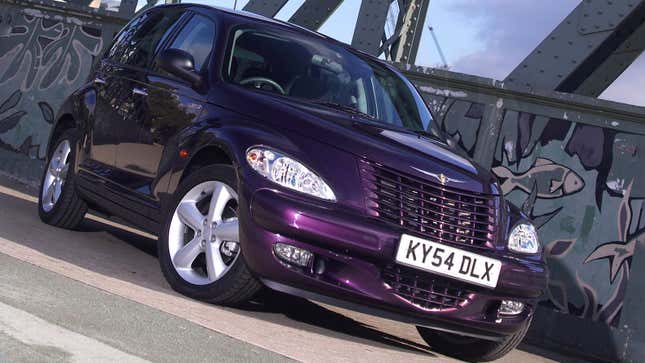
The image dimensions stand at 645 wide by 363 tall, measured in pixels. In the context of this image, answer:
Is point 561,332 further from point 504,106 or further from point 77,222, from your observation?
point 77,222

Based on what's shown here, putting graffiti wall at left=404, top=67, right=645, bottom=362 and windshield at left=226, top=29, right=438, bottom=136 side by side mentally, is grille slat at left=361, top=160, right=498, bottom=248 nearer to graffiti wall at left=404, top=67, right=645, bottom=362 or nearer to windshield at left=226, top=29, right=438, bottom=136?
windshield at left=226, top=29, right=438, bottom=136

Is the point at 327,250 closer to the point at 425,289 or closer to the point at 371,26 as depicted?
the point at 425,289

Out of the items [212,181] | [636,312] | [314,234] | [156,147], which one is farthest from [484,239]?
[636,312]

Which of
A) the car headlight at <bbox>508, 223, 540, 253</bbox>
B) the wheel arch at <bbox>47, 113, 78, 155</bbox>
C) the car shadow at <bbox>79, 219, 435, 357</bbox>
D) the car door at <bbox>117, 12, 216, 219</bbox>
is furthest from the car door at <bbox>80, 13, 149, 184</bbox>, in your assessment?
the car headlight at <bbox>508, 223, 540, 253</bbox>

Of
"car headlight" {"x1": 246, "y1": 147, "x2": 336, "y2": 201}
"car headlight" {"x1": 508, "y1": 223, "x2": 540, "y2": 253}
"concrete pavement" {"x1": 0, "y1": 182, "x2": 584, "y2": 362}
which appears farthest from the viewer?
"car headlight" {"x1": 508, "y1": 223, "x2": 540, "y2": 253}

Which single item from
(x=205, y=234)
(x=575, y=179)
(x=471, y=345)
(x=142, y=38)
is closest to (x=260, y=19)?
(x=142, y=38)

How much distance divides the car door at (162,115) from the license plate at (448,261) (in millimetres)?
1637

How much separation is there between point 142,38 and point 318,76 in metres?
1.82

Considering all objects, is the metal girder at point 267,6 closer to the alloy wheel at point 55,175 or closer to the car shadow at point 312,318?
the alloy wheel at point 55,175

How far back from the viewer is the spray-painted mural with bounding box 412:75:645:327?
27.2ft

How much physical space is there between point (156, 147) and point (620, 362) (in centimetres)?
360

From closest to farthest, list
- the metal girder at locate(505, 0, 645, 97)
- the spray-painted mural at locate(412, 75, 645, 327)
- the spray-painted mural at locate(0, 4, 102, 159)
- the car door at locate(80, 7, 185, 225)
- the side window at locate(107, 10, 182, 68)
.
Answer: the car door at locate(80, 7, 185, 225) < the side window at locate(107, 10, 182, 68) < the spray-painted mural at locate(412, 75, 645, 327) < the metal girder at locate(505, 0, 645, 97) < the spray-painted mural at locate(0, 4, 102, 159)

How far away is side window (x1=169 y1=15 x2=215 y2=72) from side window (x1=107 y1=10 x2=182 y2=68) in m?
0.28

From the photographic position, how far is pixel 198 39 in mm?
7188
